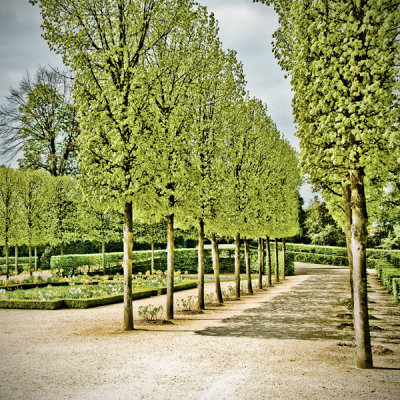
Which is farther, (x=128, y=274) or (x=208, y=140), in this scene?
(x=208, y=140)

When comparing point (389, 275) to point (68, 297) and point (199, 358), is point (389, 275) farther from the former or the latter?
point (68, 297)

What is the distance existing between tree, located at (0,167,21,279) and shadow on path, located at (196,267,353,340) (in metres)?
17.7

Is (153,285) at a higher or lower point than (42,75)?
lower

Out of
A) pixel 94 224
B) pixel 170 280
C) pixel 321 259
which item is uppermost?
pixel 94 224

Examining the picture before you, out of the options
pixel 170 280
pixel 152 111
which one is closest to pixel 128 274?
pixel 170 280

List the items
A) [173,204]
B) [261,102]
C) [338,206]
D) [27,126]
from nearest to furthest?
[173,204]
[338,206]
[261,102]
[27,126]

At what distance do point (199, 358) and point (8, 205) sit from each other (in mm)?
21025

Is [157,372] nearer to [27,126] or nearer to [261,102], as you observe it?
[261,102]

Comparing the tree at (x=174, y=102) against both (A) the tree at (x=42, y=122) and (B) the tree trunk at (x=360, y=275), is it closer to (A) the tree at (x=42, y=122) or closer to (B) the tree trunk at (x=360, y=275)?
(B) the tree trunk at (x=360, y=275)

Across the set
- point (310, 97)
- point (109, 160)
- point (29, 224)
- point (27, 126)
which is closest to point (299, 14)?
point (310, 97)

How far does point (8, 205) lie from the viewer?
77.0 feet

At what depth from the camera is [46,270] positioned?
32188 mm

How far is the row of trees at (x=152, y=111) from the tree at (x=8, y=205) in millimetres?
15323

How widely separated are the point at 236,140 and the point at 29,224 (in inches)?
674
